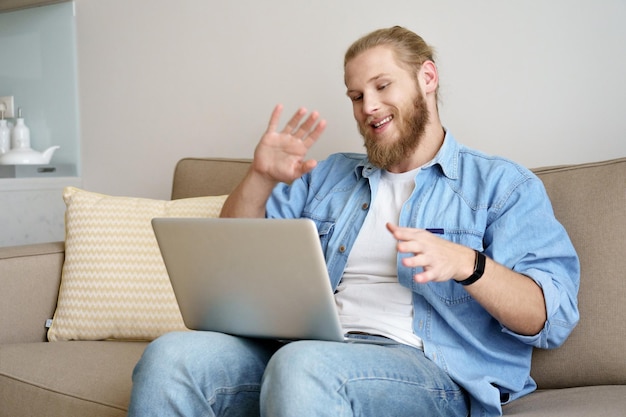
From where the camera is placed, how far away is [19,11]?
3.19m

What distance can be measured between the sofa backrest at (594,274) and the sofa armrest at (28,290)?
1211mm

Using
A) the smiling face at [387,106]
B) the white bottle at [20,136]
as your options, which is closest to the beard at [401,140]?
the smiling face at [387,106]

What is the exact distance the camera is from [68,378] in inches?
65.2

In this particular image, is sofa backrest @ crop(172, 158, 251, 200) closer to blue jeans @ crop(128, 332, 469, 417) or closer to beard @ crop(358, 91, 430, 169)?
beard @ crop(358, 91, 430, 169)

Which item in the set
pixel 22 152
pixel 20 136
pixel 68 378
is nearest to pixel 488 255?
pixel 68 378

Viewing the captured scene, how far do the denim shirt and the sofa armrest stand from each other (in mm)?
814

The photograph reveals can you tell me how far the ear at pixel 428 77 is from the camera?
5.70 feet

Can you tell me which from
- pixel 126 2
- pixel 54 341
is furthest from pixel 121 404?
pixel 126 2

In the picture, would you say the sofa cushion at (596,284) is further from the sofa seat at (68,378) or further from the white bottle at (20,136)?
the white bottle at (20,136)

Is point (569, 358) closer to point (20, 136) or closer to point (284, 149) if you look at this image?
point (284, 149)

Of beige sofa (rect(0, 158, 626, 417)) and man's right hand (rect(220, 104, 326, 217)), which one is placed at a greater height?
man's right hand (rect(220, 104, 326, 217))

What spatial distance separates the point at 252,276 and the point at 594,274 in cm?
68

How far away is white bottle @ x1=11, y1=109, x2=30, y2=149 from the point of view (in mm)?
3070

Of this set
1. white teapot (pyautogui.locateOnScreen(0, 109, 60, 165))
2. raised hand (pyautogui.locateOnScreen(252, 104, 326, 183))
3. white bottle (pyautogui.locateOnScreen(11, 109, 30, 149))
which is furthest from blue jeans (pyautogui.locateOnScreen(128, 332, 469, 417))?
white bottle (pyautogui.locateOnScreen(11, 109, 30, 149))
